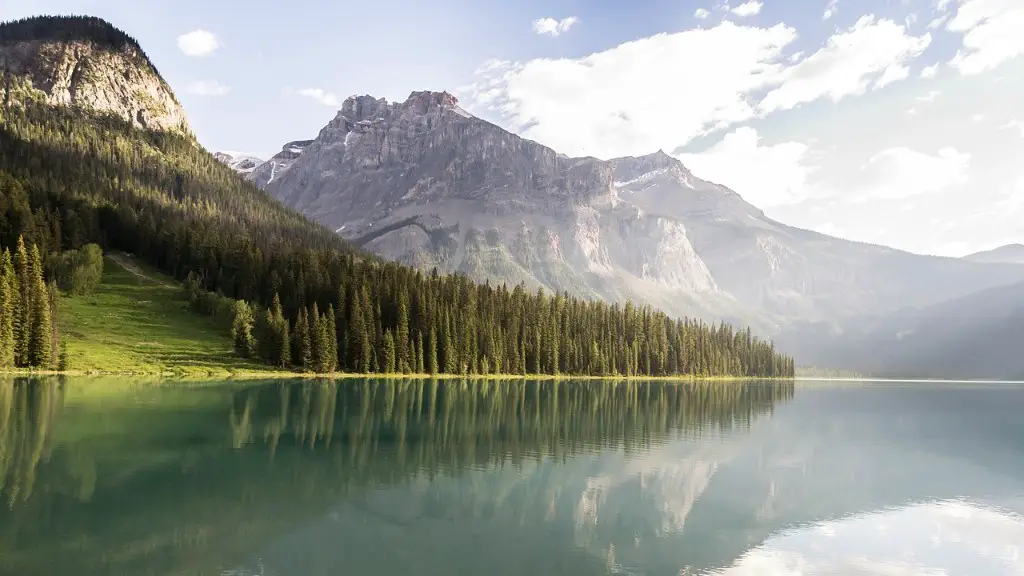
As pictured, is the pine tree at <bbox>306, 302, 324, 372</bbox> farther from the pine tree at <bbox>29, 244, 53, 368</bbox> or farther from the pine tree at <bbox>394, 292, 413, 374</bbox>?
the pine tree at <bbox>29, 244, 53, 368</bbox>

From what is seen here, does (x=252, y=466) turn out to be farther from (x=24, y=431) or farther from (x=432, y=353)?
(x=432, y=353)

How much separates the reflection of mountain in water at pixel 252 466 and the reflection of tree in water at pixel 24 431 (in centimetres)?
19

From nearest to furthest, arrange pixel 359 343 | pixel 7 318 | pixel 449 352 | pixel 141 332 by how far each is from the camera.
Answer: pixel 7 318 → pixel 141 332 → pixel 359 343 → pixel 449 352

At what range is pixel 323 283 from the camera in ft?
549

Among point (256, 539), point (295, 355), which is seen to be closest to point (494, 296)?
point (295, 355)

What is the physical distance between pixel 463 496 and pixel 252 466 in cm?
1433

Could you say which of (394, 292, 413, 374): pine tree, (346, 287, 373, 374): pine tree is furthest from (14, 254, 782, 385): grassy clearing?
(346, 287, 373, 374): pine tree

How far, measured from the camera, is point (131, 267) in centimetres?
19262

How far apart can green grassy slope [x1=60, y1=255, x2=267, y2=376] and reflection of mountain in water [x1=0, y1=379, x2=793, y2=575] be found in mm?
35731

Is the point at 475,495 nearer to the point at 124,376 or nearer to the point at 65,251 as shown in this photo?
the point at 124,376

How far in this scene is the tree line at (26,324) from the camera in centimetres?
9544

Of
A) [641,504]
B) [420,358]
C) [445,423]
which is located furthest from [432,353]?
[641,504]

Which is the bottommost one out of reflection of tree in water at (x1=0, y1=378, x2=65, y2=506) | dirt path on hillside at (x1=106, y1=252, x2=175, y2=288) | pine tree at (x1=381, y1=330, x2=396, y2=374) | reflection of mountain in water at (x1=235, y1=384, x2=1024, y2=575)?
reflection of mountain in water at (x1=235, y1=384, x2=1024, y2=575)

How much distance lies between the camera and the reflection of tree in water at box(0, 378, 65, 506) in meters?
32.5
